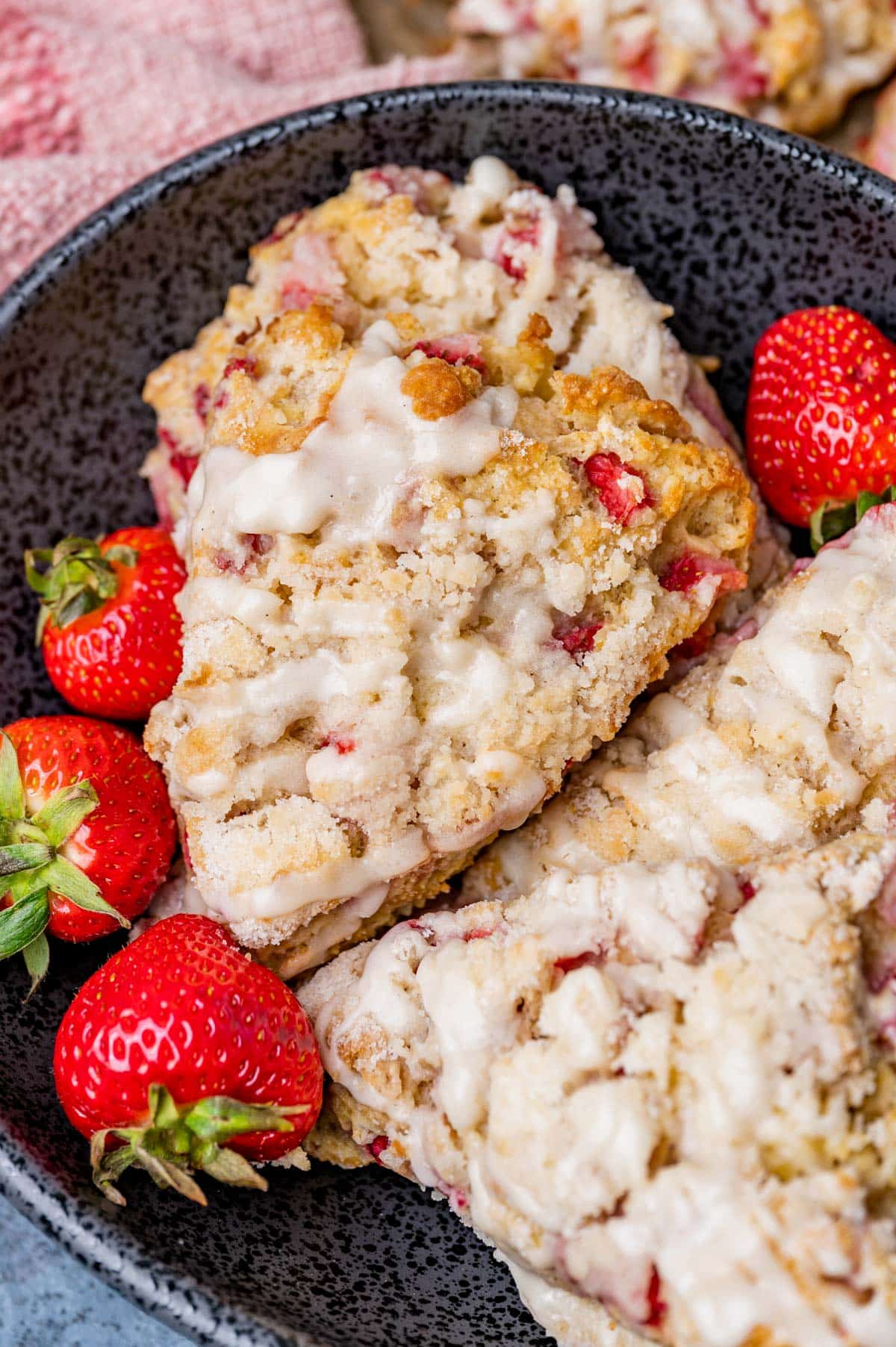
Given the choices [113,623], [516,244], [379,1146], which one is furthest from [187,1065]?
[516,244]

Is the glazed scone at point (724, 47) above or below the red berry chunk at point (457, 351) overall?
above

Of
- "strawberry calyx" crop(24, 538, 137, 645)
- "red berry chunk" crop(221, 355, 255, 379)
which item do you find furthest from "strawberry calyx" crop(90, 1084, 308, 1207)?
"red berry chunk" crop(221, 355, 255, 379)

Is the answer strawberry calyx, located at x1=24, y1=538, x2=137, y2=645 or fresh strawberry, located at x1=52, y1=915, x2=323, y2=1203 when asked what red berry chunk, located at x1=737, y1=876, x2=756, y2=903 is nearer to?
fresh strawberry, located at x1=52, y1=915, x2=323, y2=1203

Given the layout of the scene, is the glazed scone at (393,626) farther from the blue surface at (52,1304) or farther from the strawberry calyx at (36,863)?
the blue surface at (52,1304)

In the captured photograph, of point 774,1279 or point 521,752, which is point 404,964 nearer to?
point 521,752

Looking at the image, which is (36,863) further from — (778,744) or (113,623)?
(778,744)

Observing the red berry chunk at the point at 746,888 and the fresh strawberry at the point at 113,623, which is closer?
the red berry chunk at the point at 746,888

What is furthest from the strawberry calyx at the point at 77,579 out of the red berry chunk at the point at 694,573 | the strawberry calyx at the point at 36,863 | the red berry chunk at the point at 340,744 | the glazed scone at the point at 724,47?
the glazed scone at the point at 724,47
